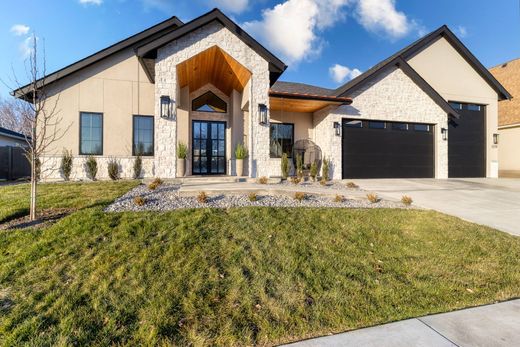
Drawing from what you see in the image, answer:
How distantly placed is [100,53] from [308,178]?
9.97m

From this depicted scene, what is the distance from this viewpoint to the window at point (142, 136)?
1070 centimetres

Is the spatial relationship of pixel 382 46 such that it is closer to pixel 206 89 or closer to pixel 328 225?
pixel 206 89

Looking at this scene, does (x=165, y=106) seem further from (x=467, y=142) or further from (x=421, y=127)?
(x=467, y=142)

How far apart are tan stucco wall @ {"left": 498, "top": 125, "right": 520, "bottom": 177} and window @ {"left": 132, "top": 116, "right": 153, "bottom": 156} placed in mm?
21690

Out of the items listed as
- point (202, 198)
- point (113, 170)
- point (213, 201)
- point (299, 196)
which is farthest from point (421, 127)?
point (113, 170)

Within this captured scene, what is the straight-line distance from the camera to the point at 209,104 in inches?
475

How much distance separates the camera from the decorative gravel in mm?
5629

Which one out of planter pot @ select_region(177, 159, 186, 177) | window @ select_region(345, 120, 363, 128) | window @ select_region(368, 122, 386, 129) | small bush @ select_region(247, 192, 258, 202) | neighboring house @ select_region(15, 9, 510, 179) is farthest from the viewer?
window @ select_region(368, 122, 386, 129)

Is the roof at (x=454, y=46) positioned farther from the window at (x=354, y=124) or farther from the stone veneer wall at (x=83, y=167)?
the stone veneer wall at (x=83, y=167)

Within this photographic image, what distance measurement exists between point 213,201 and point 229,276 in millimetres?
2901

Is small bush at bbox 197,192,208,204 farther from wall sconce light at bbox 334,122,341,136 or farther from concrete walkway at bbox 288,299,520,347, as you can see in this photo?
wall sconce light at bbox 334,122,341,136

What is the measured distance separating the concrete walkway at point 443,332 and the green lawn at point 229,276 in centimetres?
14

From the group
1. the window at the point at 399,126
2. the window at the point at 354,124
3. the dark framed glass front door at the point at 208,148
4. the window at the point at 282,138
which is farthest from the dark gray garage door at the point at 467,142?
the dark framed glass front door at the point at 208,148

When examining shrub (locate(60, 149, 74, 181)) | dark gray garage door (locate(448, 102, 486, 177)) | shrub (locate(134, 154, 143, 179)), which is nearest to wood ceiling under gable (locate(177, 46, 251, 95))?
shrub (locate(134, 154, 143, 179))
